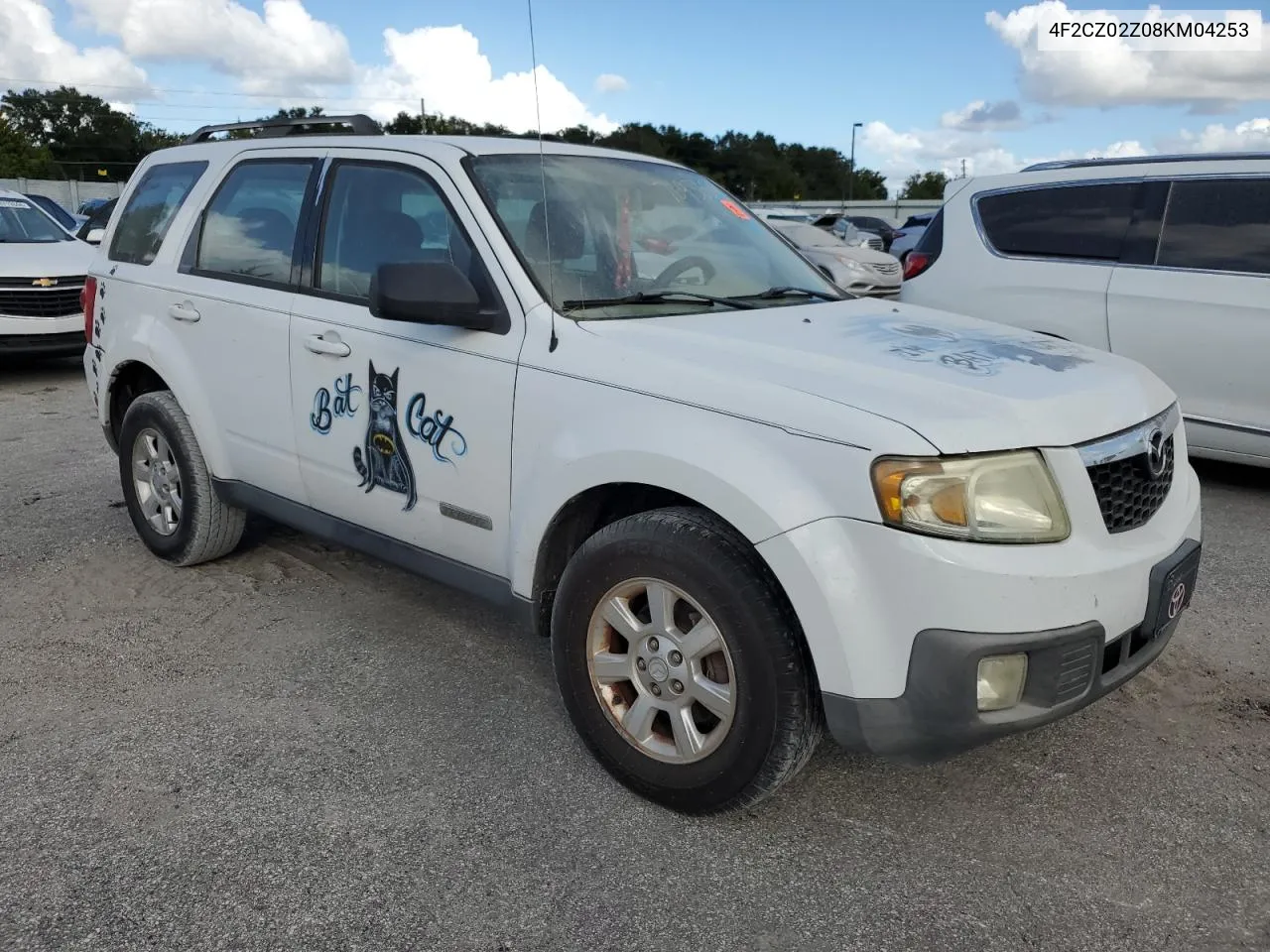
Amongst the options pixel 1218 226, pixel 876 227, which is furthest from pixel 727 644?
pixel 876 227

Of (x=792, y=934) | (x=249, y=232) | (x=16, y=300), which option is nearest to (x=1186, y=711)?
(x=792, y=934)

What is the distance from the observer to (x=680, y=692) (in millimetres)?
2836

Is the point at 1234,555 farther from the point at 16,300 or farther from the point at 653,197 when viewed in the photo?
the point at 16,300

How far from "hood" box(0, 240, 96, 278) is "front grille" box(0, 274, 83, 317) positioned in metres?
0.06

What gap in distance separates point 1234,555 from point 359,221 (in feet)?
13.7

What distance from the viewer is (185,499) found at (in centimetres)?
459

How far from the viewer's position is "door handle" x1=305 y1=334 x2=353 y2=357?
3672mm

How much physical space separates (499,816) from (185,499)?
2.41 m

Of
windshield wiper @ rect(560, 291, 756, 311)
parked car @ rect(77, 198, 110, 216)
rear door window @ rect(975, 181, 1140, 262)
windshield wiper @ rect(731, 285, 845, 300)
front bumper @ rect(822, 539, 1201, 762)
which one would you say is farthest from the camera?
parked car @ rect(77, 198, 110, 216)

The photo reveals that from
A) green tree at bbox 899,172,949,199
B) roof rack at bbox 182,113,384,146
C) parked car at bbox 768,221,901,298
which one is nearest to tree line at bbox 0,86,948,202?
green tree at bbox 899,172,949,199

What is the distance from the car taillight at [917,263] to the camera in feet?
23.5

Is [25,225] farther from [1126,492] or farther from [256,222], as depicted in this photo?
[1126,492]

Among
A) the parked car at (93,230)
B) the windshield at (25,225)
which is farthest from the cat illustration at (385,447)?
the windshield at (25,225)

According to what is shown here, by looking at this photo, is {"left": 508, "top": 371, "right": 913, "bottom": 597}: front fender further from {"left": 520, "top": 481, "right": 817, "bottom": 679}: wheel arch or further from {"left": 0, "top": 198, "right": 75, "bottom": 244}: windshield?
{"left": 0, "top": 198, "right": 75, "bottom": 244}: windshield
